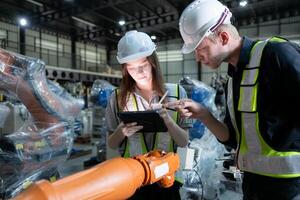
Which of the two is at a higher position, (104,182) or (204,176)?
(104,182)

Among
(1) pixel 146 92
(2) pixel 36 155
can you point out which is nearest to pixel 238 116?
(1) pixel 146 92

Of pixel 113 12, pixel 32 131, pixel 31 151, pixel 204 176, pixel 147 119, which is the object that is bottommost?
pixel 204 176

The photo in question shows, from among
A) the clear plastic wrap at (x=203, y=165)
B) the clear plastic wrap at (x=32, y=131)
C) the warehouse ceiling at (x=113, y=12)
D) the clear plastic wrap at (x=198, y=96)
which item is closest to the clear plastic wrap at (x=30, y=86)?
the clear plastic wrap at (x=32, y=131)

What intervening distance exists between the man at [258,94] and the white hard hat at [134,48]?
1.12 ft

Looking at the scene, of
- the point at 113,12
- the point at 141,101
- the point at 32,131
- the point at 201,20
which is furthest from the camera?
the point at 113,12

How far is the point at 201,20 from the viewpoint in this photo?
1.27 meters

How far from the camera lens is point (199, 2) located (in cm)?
131

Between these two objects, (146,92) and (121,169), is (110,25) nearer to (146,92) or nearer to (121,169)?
(146,92)

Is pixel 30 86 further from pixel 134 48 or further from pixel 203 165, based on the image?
pixel 203 165

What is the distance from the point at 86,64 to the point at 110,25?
4.10 meters

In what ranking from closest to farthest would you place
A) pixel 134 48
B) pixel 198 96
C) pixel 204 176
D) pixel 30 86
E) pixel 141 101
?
pixel 134 48, pixel 141 101, pixel 30 86, pixel 204 176, pixel 198 96

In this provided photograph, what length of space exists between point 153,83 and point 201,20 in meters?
0.56

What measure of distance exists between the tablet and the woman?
34 millimetres

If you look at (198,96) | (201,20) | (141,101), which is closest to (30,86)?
(141,101)
